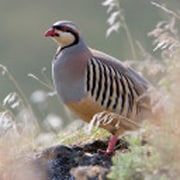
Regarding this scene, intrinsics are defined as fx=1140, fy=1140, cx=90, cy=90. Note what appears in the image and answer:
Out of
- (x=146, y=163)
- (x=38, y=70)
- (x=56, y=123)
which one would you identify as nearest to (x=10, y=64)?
(x=38, y=70)

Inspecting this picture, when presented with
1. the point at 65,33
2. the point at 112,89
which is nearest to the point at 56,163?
the point at 112,89

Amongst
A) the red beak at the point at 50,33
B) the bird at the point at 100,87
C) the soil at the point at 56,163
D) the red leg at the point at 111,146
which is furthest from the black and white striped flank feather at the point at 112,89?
the soil at the point at 56,163

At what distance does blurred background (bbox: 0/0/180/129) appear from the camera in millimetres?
20206

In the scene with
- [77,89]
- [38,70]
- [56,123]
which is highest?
[77,89]

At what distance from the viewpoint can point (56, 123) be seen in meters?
8.23

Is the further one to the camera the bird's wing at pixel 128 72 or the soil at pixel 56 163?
the bird's wing at pixel 128 72

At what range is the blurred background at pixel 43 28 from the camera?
2021 centimetres

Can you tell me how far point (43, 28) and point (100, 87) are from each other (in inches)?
750

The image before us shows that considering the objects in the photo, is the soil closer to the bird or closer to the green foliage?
the bird

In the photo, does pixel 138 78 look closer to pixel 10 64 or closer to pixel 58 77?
pixel 58 77

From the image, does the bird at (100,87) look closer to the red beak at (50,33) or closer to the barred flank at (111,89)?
the barred flank at (111,89)

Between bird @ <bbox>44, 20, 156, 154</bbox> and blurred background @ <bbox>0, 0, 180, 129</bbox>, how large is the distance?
979cm

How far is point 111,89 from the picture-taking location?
6.96 m

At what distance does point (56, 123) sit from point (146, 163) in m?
3.49
